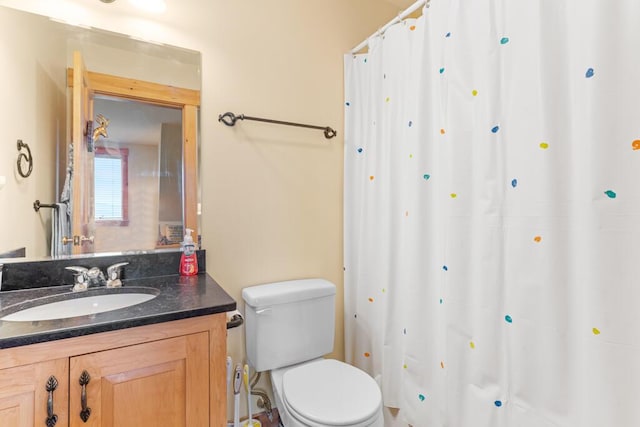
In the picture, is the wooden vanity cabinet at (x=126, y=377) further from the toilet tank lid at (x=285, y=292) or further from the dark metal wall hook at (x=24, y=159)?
the dark metal wall hook at (x=24, y=159)

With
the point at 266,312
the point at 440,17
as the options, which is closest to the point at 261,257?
the point at 266,312

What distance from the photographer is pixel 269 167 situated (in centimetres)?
172

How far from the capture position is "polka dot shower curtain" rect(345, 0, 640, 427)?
2.87 ft

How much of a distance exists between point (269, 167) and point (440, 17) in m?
1.04

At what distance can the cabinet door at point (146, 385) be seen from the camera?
2.80 ft

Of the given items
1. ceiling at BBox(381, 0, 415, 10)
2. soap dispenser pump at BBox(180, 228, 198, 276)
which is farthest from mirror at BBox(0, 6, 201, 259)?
ceiling at BBox(381, 0, 415, 10)

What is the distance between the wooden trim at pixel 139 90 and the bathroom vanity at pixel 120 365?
0.86 meters

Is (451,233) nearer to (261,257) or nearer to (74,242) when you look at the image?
(261,257)

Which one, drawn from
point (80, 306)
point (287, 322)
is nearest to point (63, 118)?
point (80, 306)

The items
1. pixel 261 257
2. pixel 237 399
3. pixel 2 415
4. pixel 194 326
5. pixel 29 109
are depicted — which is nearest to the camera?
pixel 2 415

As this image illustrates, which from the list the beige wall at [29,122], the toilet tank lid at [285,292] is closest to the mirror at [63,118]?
the beige wall at [29,122]

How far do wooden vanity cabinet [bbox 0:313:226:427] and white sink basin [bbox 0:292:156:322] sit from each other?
24 centimetres

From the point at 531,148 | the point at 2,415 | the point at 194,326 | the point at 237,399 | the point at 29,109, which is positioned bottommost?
the point at 237,399

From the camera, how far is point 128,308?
97 cm
